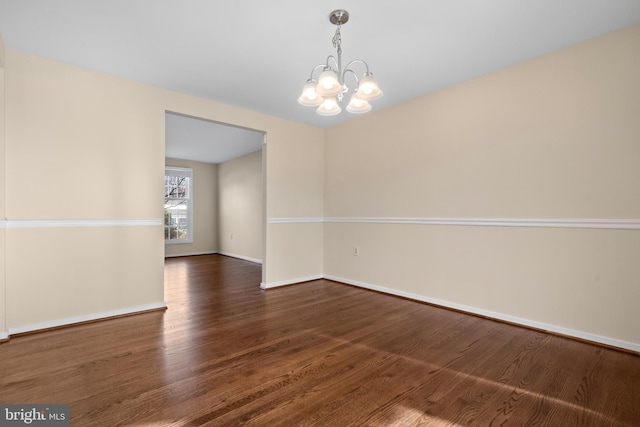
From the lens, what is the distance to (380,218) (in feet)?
11.9

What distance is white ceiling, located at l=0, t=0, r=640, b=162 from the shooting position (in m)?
1.84

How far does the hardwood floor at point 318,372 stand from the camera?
1.39 m

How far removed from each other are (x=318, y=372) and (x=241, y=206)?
5244 millimetres

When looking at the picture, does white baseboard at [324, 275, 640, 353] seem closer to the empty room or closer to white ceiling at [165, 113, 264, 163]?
the empty room

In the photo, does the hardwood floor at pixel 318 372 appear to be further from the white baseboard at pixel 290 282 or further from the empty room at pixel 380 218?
the white baseboard at pixel 290 282

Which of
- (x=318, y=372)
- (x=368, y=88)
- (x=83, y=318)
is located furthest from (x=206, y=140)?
(x=318, y=372)

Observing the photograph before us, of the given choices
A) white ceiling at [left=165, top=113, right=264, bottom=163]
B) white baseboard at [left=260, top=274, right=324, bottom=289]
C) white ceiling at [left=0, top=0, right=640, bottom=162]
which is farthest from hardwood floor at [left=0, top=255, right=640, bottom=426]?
white ceiling at [left=165, top=113, right=264, bottom=163]

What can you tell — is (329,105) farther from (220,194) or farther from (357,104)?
(220,194)

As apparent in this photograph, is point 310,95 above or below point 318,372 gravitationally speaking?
above

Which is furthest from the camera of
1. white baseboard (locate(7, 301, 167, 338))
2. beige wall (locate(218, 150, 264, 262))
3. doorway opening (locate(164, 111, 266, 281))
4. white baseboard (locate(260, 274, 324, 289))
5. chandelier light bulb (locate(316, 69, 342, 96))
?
beige wall (locate(218, 150, 264, 262))

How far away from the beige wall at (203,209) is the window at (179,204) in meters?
0.11

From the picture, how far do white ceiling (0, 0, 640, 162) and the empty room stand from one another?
0.02 metres

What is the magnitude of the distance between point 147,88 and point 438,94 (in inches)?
120

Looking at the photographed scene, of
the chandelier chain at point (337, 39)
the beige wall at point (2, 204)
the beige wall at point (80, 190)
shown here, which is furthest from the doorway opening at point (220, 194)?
the chandelier chain at point (337, 39)
